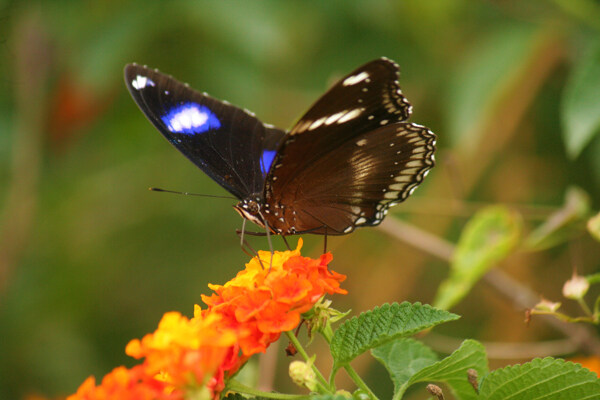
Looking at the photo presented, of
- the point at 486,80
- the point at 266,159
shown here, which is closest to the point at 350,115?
the point at 266,159

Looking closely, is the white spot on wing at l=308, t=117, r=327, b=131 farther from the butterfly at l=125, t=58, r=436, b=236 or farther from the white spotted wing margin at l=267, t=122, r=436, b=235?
the white spotted wing margin at l=267, t=122, r=436, b=235

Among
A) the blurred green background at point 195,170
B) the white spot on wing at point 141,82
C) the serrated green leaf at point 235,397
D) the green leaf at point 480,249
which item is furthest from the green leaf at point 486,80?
the serrated green leaf at point 235,397

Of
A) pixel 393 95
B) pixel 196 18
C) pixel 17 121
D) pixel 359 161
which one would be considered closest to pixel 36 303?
pixel 17 121

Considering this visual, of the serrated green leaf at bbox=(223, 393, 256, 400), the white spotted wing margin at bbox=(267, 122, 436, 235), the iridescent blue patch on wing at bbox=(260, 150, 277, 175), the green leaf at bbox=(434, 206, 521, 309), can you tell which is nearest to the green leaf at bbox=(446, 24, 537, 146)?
the green leaf at bbox=(434, 206, 521, 309)

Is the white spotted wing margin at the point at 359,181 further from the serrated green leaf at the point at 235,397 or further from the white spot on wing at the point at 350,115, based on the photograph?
the serrated green leaf at the point at 235,397

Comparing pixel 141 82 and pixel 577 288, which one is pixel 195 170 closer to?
pixel 141 82

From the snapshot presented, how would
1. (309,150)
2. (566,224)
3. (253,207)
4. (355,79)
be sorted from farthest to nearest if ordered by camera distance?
(566,224)
(253,207)
(309,150)
(355,79)
